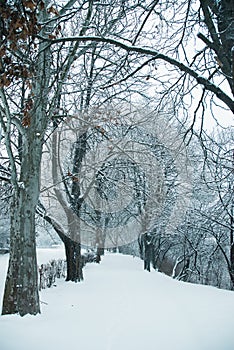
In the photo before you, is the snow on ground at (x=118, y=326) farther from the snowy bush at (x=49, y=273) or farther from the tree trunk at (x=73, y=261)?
the tree trunk at (x=73, y=261)

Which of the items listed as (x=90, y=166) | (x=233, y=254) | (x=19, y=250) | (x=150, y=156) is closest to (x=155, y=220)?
(x=233, y=254)

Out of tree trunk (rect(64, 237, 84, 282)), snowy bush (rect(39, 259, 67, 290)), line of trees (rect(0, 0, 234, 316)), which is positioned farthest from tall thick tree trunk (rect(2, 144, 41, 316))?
tree trunk (rect(64, 237, 84, 282))

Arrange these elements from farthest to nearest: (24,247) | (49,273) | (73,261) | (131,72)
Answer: (73,261), (49,273), (24,247), (131,72)

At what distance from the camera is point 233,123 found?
7.11 metres

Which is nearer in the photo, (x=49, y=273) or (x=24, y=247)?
(x=24, y=247)

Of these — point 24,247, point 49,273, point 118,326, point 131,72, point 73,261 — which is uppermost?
point 131,72

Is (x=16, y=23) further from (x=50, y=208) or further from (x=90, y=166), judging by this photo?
(x=50, y=208)

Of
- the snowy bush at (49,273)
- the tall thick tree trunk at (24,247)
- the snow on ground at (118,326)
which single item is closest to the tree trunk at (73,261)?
the snowy bush at (49,273)

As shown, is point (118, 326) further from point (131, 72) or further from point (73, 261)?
point (73, 261)

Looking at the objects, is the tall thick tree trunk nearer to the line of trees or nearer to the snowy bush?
the line of trees

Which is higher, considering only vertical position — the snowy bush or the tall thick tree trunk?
the tall thick tree trunk

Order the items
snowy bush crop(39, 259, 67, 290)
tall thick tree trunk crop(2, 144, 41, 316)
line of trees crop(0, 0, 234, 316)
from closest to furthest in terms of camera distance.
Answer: line of trees crop(0, 0, 234, 316) < tall thick tree trunk crop(2, 144, 41, 316) < snowy bush crop(39, 259, 67, 290)

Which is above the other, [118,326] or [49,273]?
[49,273]

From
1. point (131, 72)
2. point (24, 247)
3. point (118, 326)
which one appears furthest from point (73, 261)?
point (131, 72)
